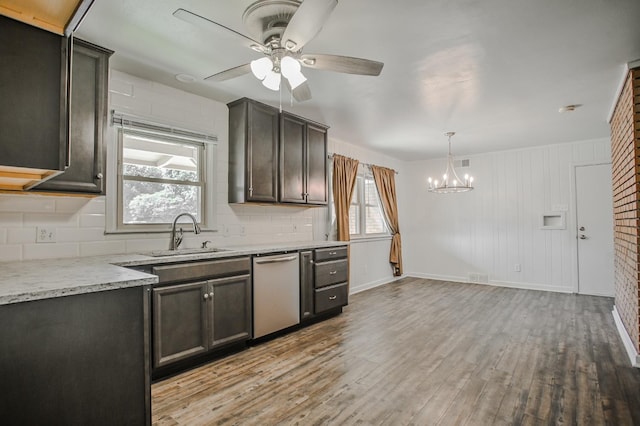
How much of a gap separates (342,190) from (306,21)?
368 centimetres

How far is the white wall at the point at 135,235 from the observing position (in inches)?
93.4

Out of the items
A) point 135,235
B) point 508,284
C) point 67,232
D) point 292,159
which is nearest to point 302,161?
point 292,159

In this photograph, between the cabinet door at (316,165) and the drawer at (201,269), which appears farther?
the cabinet door at (316,165)

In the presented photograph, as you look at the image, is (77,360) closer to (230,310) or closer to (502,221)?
(230,310)

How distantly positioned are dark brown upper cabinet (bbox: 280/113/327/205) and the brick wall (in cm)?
306

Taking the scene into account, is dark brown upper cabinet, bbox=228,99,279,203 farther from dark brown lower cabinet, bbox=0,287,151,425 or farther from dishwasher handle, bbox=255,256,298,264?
dark brown lower cabinet, bbox=0,287,151,425

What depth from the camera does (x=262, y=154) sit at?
363 cm

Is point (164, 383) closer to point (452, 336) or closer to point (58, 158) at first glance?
point (58, 158)

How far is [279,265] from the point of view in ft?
11.3

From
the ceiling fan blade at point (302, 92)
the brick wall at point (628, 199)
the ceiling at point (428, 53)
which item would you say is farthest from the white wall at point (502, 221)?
the ceiling fan blade at point (302, 92)

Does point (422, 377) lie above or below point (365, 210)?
below

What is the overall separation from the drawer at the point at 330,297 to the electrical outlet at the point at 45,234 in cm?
250

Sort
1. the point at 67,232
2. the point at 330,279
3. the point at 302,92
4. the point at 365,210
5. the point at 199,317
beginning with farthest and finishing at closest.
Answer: the point at 365,210 → the point at 330,279 → the point at 199,317 → the point at 67,232 → the point at 302,92

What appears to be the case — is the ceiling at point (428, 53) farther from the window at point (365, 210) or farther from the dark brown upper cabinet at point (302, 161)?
the window at point (365, 210)
